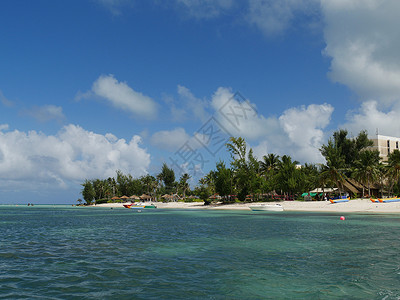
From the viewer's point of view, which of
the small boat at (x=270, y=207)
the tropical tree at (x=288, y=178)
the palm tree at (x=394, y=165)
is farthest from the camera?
the tropical tree at (x=288, y=178)

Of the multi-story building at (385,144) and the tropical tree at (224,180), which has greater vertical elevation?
the multi-story building at (385,144)

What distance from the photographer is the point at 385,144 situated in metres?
134

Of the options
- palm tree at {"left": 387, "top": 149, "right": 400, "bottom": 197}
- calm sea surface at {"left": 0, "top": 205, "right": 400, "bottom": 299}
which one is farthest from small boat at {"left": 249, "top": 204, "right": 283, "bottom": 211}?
calm sea surface at {"left": 0, "top": 205, "right": 400, "bottom": 299}

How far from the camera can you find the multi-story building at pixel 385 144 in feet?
430

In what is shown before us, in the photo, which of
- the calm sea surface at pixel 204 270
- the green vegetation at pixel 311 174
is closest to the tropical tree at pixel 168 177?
the green vegetation at pixel 311 174

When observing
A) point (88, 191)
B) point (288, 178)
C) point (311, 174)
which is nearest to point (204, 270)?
point (288, 178)

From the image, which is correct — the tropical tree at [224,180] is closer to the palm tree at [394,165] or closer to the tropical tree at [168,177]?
the palm tree at [394,165]

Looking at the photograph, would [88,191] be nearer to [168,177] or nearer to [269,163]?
[168,177]

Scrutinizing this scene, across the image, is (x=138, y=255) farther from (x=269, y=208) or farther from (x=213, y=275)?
(x=269, y=208)

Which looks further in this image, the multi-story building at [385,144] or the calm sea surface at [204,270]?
the multi-story building at [385,144]

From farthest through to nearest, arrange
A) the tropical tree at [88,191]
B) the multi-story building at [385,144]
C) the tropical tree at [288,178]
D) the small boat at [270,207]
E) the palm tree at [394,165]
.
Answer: the tropical tree at [88,191], the multi-story building at [385,144], the tropical tree at [288,178], the palm tree at [394,165], the small boat at [270,207]

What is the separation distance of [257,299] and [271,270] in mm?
4110

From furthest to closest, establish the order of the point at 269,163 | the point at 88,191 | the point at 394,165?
the point at 88,191, the point at 269,163, the point at 394,165

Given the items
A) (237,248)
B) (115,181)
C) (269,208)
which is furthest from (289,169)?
(115,181)
